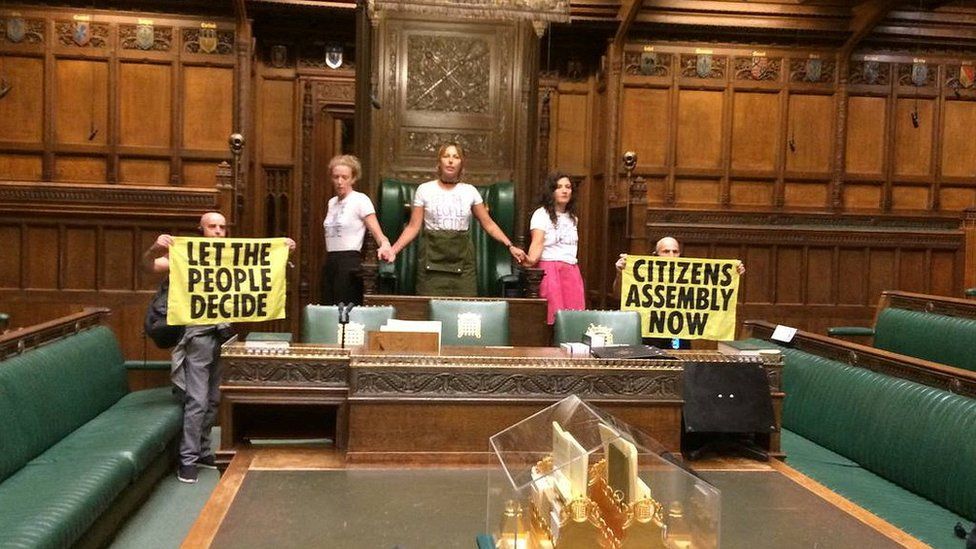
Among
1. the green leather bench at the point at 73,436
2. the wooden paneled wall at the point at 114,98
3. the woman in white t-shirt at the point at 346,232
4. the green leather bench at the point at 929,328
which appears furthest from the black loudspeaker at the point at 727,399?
the wooden paneled wall at the point at 114,98

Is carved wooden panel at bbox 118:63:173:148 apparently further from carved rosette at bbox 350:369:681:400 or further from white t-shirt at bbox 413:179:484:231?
carved rosette at bbox 350:369:681:400

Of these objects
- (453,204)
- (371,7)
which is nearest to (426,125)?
(371,7)

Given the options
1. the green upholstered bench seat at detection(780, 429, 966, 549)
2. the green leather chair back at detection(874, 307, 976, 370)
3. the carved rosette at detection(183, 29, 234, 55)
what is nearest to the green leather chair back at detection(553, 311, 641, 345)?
the green upholstered bench seat at detection(780, 429, 966, 549)

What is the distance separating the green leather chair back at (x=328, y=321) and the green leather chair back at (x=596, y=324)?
937mm

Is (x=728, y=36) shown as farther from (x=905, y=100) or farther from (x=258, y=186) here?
(x=258, y=186)

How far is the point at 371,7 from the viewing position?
691 centimetres

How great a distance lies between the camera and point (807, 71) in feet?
31.0

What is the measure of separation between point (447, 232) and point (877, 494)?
10.8 feet

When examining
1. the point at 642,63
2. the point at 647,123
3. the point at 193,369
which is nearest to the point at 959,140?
the point at 647,123

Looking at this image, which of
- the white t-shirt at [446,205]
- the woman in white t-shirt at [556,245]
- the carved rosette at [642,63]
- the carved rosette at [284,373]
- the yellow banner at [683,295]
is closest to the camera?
the carved rosette at [284,373]

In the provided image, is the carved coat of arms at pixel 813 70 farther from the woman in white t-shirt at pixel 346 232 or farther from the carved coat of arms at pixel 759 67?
the woman in white t-shirt at pixel 346 232

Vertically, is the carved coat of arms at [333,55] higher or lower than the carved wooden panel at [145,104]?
higher

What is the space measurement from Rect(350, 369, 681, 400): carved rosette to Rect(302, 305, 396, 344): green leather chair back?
5.28 feet

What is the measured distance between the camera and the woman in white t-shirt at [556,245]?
5.67 m
